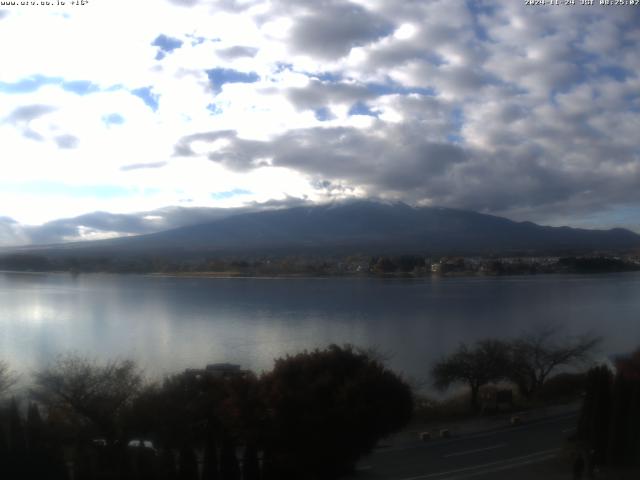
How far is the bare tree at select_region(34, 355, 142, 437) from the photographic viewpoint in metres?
6.89

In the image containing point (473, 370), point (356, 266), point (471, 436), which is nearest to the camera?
point (471, 436)

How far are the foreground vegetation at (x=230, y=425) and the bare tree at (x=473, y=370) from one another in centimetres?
472

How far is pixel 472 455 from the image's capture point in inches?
299

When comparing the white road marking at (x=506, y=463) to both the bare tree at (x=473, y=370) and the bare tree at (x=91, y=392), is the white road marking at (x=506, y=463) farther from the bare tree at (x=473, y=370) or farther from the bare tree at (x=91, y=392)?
the bare tree at (x=473, y=370)

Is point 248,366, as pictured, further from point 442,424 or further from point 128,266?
point 128,266

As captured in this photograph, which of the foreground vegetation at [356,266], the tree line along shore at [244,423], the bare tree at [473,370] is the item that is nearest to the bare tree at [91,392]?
the tree line along shore at [244,423]

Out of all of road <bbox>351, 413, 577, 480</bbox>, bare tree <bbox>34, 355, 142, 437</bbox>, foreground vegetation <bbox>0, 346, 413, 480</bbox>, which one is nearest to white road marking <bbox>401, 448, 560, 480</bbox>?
road <bbox>351, 413, 577, 480</bbox>

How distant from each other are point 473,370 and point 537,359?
70.1 inches

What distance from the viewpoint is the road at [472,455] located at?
6.79 meters

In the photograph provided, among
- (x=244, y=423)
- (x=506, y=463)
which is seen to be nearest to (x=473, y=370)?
(x=506, y=463)

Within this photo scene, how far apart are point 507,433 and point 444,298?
726 inches

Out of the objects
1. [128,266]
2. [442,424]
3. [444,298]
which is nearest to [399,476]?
[442,424]

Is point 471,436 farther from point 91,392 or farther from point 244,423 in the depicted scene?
point 91,392

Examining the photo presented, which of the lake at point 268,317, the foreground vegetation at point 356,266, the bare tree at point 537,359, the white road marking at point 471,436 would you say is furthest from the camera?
the foreground vegetation at point 356,266
